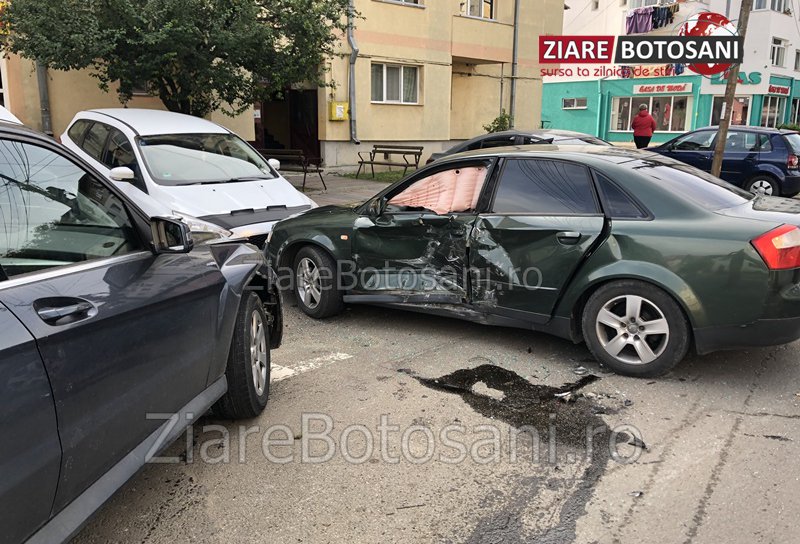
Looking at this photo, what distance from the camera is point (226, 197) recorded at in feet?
23.6

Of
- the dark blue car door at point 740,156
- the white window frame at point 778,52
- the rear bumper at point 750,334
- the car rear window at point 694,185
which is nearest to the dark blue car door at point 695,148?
the dark blue car door at point 740,156

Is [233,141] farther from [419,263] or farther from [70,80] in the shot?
[70,80]

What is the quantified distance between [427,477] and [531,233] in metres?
2.13

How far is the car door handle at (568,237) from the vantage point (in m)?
4.69

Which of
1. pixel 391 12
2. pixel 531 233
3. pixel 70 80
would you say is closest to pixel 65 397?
pixel 531 233

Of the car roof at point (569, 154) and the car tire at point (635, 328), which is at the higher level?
the car roof at point (569, 154)

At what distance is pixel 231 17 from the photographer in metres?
10.9

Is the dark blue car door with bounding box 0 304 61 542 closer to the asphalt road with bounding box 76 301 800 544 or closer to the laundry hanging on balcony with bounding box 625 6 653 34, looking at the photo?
the asphalt road with bounding box 76 301 800 544

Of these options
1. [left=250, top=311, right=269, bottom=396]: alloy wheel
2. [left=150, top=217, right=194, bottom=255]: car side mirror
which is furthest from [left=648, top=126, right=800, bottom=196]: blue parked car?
[left=150, top=217, right=194, bottom=255]: car side mirror

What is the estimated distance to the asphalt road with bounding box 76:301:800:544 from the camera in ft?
9.78

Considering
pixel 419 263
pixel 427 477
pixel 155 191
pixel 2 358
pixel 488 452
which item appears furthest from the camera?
pixel 155 191

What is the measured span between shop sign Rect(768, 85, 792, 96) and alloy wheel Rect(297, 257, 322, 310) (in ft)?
115

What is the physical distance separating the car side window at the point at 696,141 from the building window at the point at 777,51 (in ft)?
80.5

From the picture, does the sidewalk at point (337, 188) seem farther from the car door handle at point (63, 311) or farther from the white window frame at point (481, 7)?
the car door handle at point (63, 311)
